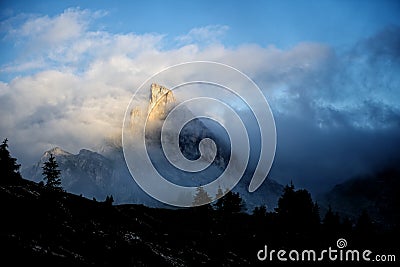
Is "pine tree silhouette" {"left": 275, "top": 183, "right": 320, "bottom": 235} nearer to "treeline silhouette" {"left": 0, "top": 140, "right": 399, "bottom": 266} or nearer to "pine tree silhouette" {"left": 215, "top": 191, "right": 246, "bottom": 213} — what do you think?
"treeline silhouette" {"left": 0, "top": 140, "right": 399, "bottom": 266}

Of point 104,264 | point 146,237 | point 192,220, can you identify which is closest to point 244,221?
point 192,220

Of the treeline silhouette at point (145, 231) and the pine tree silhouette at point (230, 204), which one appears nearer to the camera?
the treeline silhouette at point (145, 231)

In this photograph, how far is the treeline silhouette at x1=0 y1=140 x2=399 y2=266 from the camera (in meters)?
28.1

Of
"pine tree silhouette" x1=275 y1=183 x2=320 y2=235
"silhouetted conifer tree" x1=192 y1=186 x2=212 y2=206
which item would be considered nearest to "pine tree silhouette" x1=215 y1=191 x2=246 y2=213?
"silhouetted conifer tree" x1=192 y1=186 x2=212 y2=206

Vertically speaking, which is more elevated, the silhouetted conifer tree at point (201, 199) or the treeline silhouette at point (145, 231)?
the silhouetted conifer tree at point (201, 199)

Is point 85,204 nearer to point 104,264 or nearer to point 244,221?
point 104,264

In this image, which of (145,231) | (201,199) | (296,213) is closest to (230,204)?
(201,199)

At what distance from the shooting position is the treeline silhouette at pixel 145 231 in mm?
28125

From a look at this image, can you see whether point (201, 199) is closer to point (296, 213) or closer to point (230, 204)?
point (230, 204)

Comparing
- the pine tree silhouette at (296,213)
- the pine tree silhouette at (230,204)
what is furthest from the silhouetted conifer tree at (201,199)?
the pine tree silhouette at (296,213)

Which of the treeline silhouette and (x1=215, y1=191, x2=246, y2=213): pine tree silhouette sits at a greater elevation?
(x1=215, y1=191, x2=246, y2=213): pine tree silhouette

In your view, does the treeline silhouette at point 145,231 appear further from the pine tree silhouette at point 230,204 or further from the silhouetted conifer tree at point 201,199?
the silhouetted conifer tree at point 201,199

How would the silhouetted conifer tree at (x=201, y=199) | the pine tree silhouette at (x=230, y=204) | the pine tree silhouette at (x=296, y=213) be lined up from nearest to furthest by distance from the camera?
the pine tree silhouette at (x=296, y=213), the pine tree silhouette at (x=230, y=204), the silhouetted conifer tree at (x=201, y=199)

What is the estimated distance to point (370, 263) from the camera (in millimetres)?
52625
